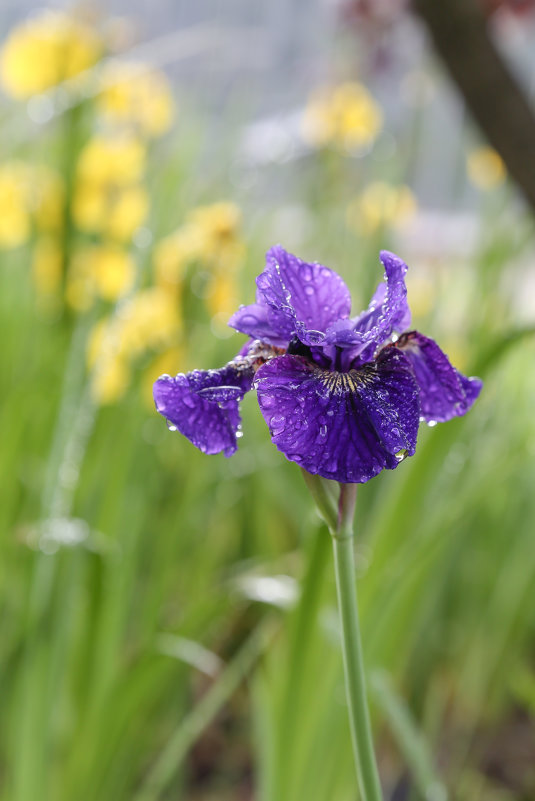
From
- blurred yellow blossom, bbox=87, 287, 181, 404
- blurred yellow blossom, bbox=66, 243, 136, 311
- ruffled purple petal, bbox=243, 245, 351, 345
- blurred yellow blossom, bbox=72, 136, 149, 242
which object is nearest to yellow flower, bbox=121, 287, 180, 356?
blurred yellow blossom, bbox=87, 287, 181, 404

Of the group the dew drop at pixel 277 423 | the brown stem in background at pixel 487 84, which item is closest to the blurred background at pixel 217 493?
the brown stem in background at pixel 487 84

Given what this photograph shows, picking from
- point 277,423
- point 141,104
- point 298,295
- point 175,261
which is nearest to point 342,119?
point 141,104

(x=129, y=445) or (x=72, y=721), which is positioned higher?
(x=129, y=445)

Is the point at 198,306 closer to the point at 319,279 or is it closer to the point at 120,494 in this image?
the point at 120,494

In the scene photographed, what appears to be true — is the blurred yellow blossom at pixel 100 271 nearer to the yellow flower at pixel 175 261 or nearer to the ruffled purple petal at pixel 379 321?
the yellow flower at pixel 175 261

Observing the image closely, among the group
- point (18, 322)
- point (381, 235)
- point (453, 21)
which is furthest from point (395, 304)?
point (18, 322)
